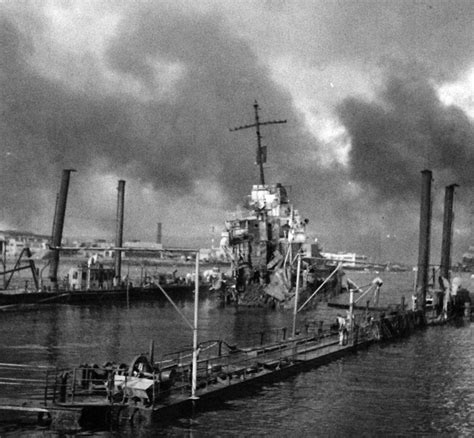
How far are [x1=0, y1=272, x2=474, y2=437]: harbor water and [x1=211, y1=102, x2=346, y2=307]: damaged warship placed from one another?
54.3 ft

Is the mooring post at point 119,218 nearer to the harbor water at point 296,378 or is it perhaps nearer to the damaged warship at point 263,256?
the damaged warship at point 263,256

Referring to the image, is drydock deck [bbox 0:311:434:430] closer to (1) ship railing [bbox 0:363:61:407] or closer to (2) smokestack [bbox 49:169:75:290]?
(1) ship railing [bbox 0:363:61:407]

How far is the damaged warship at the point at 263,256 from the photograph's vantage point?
89625 mm

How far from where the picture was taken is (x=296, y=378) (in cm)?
3503

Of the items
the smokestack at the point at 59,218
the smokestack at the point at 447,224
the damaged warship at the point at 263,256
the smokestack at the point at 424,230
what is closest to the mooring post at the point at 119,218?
the smokestack at the point at 59,218

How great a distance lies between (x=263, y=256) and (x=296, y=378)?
56996 millimetres

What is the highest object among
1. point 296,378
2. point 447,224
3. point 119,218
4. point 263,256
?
point 447,224

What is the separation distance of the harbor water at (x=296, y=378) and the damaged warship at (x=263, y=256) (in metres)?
16.6

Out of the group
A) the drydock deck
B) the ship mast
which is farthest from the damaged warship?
the drydock deck

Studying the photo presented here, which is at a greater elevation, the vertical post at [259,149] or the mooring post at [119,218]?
the vertical post at [259,149]

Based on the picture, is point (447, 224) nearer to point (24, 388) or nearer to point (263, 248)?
point (263, 248)

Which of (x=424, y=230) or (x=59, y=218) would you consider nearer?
(x=424, y=230)

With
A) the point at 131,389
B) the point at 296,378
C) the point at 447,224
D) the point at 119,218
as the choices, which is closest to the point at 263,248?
the point at 119,218

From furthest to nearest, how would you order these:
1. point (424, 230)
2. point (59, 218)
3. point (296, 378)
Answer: point (59, 218) → point (424, 230) → point (296, 378)
